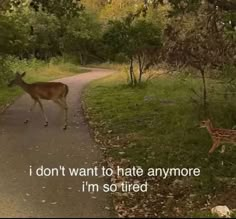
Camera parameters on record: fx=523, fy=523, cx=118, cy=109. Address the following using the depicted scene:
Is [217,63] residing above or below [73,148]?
above

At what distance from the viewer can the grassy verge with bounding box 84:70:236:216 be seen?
25.5ft

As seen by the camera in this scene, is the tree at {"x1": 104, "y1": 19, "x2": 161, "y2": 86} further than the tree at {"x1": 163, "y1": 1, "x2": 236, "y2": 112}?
Yes

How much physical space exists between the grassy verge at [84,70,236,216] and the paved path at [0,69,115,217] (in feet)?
1.66

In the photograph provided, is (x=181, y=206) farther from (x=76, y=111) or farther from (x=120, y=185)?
(x=76, y=111)

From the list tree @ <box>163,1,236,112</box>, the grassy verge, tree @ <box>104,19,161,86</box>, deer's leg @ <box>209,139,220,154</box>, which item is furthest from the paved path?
tree @ <box>104,19,161,86</box>

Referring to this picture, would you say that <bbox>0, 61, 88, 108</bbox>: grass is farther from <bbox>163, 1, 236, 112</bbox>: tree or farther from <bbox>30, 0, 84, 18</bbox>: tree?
<bbox>163, 1, 236, 112</bbox>: tree

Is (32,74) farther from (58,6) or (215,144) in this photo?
(215,144)

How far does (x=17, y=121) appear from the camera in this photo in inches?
595

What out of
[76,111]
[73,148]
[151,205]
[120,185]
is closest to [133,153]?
[73,148]

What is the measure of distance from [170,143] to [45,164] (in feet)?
9.86

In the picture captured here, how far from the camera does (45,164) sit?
9.62 metres


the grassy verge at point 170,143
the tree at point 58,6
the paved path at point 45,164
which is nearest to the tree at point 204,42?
the grassy verge at point 170,143

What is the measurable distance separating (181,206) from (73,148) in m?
4.25

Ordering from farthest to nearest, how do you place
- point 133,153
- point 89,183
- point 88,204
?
point 133,153, point 89,183, point 88,204
